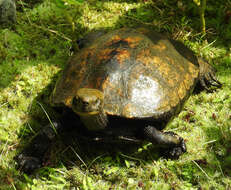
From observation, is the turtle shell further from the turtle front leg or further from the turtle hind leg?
the turtle front leg

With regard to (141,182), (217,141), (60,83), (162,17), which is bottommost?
(141,182)

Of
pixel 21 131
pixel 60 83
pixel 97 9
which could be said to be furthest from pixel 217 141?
pixel 97 9

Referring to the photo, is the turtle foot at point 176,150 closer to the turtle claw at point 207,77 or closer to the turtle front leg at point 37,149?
the turtle claw at point 207,77

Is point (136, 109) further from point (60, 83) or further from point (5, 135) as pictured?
point (5, 135)

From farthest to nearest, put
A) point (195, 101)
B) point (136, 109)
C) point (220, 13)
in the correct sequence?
point (220, 13), point (195, 101), point (136, 109)

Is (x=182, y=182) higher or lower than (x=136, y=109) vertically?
lower

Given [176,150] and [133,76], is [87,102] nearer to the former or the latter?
[133,76]
